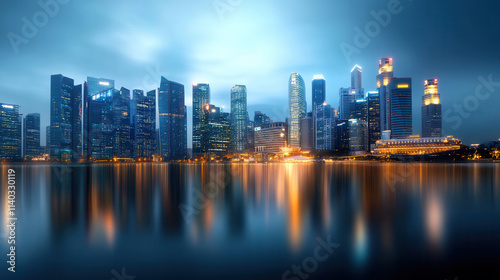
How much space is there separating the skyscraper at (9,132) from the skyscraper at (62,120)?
2303 centimetres

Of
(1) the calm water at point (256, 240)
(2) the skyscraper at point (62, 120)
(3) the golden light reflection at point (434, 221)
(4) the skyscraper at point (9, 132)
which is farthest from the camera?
(2) the skyscraper at point (62, 120)

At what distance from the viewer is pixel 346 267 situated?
7.18m

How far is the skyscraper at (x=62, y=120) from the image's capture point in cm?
17662

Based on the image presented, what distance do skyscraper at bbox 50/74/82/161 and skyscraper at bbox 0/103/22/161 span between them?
23033mm

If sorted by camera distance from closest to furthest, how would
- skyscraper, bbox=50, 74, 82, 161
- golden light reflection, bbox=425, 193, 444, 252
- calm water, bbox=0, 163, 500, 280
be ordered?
calm water, bbox=0, 163, 500, 280
golden light reflection, bbox=425, 193, 444, 252
skyscraper, bbox=50, 74, 82, 161

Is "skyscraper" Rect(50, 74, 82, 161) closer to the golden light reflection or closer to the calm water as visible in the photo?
the calm water

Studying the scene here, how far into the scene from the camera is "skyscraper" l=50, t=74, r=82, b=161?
17662 cm

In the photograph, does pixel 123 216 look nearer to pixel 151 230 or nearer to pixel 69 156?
pixel 151 230

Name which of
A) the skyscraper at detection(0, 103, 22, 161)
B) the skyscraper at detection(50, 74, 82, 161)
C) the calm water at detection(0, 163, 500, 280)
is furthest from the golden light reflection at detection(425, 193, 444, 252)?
the skyscraper at detection(50, 74, 82, 161)

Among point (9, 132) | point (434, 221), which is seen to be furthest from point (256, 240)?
point (9, 132)

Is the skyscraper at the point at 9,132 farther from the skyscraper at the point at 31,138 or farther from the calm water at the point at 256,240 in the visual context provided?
the calm water at the point at 256,240

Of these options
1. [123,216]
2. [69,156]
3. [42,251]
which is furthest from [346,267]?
[69,156]

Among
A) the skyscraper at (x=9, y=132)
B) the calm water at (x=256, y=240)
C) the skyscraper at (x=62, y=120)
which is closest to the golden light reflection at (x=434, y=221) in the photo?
the calm water at (x=256, y=240)

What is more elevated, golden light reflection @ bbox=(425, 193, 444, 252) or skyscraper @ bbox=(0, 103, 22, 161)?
skyscraper @ bbox=(0, 103, 22, 161)
